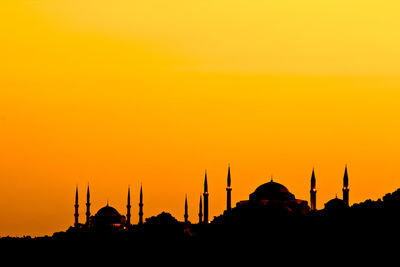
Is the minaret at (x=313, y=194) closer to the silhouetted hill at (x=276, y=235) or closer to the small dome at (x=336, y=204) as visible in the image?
the small dome at (x=336, y=204)

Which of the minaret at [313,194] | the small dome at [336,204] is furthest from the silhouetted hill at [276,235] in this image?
the minaret at [313,194]

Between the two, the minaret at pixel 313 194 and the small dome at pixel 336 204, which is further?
the minaret at pixel 313 194

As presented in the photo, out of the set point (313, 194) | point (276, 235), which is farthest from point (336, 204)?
point (276, 235)

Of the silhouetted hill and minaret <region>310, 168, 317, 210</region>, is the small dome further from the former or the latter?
minaret <region>310, 168, 317, 210</region>

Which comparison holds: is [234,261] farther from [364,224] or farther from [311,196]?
[311,196]

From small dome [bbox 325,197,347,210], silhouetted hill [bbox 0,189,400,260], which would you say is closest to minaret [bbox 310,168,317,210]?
small dome [bbox 325,197,347,210]

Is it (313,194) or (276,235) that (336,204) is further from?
(276,235)

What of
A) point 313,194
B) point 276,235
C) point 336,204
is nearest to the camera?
point 276,235

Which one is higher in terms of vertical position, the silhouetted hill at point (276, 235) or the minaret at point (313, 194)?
the minaret at point (313, 194)

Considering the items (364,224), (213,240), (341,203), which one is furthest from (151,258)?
(364,224)

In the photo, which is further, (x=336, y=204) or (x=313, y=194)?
(x=313, y=194)

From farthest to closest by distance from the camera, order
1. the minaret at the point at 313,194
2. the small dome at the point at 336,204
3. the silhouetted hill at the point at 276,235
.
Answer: the minaret at the point at 313,194 → the small dome at the point at 336,204 → the silhouetted hill at the point at 276,235

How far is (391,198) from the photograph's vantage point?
543 ft

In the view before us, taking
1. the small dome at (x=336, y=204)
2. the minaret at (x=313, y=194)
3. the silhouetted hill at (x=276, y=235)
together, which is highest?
the minaret at (x=313, y=194)
